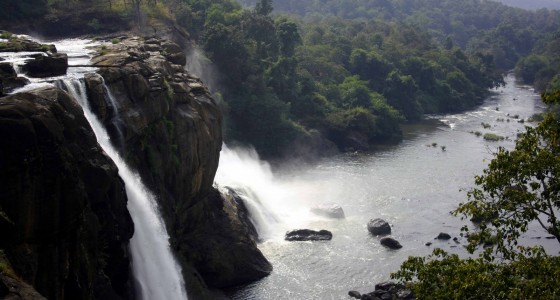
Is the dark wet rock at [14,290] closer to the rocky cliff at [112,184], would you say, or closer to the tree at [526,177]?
the rocky cliff at [112,184]

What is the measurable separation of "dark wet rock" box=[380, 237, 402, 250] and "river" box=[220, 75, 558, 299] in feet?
1.67

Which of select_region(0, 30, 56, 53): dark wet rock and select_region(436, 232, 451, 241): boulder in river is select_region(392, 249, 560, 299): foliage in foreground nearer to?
select_region(0, 30, 56, 53): dark wet rock

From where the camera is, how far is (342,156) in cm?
8019

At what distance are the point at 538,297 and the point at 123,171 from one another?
70.6 feet

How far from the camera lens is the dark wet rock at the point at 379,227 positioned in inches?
2013

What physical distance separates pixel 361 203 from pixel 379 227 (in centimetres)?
855

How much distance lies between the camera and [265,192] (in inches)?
2399

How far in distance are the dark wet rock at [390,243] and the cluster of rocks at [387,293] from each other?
7.84m

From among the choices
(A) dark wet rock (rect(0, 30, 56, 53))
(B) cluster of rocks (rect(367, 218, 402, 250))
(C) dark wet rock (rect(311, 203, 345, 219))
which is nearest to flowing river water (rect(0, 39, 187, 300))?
(A) dark wet rock (rect(0, 30, 56, 53))

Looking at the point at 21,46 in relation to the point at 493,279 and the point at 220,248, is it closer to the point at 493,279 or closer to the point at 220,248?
the point at 220,248

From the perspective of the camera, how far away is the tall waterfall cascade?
3203cm

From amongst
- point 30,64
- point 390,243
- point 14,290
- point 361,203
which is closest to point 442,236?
point 390,243

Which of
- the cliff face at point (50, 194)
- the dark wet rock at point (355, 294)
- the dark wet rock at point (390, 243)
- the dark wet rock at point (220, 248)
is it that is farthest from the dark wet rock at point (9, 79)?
the dark wet rock at point (390, 243)

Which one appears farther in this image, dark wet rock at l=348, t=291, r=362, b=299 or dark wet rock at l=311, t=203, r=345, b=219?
dark wet rock at l=311, t=203, r=345, b=219
